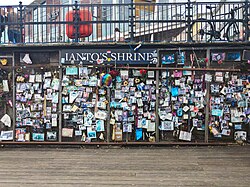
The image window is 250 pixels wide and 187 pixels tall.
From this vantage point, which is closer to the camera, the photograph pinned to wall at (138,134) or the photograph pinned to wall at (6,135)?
the photograph pinned to wall at (138,134)

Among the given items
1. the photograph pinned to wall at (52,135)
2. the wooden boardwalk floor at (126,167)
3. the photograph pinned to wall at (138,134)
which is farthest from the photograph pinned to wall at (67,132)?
the photograph pinned to wall at (138,134)

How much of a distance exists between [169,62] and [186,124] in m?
1.71

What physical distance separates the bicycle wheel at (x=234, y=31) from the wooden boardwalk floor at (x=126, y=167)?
2956 millimetres

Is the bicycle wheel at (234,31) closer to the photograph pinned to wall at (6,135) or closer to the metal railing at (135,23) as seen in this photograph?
the metal railing at (135,23)

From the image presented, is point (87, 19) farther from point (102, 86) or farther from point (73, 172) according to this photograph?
point (73, 172)

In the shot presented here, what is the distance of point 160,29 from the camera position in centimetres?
928

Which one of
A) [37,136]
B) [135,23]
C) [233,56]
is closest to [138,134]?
[37,136]

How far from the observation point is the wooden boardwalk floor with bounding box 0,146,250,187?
5254 millimetres

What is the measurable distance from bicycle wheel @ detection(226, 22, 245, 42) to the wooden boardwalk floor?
2956mm

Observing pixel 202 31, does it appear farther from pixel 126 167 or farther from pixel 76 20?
pixel 126 167

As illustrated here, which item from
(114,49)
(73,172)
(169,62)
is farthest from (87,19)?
(73,172)

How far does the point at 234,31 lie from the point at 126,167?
194 inches

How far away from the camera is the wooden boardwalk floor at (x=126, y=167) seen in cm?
525

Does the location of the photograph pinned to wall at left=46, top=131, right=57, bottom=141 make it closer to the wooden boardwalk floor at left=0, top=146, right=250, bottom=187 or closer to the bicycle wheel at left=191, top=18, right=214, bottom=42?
the wooden boardwalk floor at left=0, top=146, right=250, bottom=187
